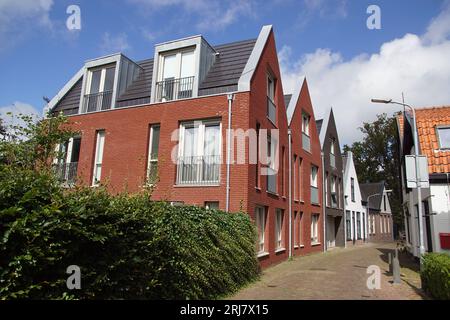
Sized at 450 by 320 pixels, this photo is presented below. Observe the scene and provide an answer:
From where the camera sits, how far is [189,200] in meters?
13.5

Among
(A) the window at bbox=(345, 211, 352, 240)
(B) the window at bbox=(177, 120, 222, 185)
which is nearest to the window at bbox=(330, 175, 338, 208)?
(A) the window at bbox=(345, 211, 352, 240)

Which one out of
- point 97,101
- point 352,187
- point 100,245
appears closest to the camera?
point 100,245

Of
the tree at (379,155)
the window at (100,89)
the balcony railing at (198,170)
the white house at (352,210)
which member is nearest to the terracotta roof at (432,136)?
the balcony railing at (198,170)

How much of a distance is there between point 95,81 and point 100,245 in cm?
1376

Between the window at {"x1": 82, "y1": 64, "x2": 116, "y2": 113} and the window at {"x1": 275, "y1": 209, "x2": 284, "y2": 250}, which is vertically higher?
the window at {"x1": 82, "y1": 64, "x2": 116, "y2": 113}

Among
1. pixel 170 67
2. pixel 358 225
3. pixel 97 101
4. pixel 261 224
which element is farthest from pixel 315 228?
pixel 97 101

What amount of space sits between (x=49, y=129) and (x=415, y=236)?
16.7m

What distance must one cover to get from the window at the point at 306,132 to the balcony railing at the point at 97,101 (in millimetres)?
11383

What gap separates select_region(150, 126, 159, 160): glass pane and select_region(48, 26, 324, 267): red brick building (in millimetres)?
42

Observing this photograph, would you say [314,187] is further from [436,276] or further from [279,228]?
[436,276]

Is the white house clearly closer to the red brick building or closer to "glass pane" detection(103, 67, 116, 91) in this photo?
the red brick building

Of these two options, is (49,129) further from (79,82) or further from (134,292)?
(134,292)

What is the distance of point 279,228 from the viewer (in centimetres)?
1736

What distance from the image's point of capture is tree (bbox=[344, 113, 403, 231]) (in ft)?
164
